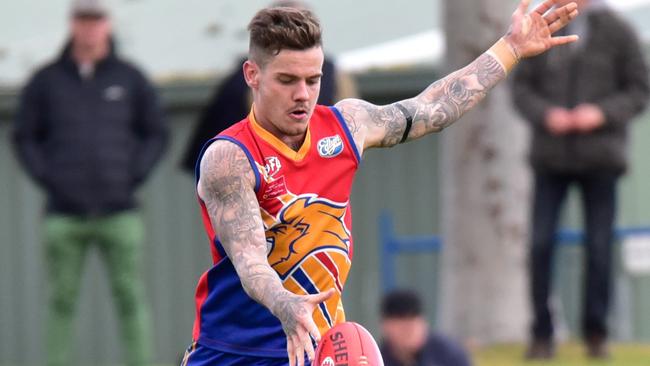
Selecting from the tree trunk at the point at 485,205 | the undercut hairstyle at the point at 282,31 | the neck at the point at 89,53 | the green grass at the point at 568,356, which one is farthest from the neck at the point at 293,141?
the tree trunk at the point at 485,205

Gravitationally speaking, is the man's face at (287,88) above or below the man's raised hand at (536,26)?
below

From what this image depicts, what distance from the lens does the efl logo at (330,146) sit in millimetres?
5309

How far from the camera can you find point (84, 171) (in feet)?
30.6

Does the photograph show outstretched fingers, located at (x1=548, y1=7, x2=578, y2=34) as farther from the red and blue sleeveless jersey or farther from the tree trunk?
the tree trunk

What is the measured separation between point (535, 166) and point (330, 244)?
167 inches

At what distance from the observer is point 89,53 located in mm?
9438

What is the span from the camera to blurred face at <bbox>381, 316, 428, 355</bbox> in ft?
28.3

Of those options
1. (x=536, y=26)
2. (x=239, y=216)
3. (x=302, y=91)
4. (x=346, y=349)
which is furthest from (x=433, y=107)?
(x=346, y=349)

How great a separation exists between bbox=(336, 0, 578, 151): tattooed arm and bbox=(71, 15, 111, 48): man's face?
4.04 meters

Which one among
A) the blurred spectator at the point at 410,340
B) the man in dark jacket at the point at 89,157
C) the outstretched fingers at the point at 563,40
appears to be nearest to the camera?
the outstretched fingers at the point at 563,40

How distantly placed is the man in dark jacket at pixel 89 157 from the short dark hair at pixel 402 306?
1.66 m

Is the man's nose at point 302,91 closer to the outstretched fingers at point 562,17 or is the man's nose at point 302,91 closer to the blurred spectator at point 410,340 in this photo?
the outstretched fingers at point 562,17

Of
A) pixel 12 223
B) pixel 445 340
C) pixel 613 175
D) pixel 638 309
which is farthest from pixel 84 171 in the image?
pixel 638 309

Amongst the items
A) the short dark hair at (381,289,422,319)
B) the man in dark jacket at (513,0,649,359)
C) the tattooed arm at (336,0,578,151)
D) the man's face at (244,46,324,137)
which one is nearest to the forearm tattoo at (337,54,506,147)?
the tattooed arm at (336,0,578,151)
